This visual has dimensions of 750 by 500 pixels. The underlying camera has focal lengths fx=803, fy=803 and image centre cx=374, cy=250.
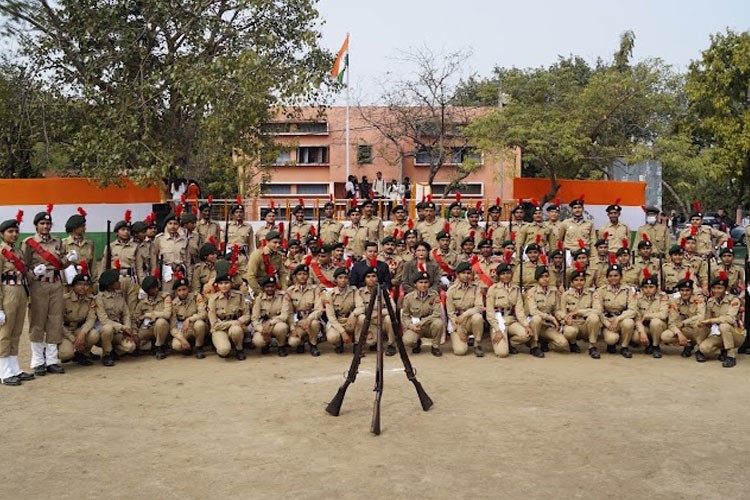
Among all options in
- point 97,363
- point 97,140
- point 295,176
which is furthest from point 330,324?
point 295,176

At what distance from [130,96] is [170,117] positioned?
3.23 ft

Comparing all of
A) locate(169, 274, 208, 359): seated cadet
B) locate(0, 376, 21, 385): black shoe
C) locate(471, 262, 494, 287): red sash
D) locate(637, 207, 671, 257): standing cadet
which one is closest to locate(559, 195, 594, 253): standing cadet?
locate(637, 207, 671, 257): standing cadet

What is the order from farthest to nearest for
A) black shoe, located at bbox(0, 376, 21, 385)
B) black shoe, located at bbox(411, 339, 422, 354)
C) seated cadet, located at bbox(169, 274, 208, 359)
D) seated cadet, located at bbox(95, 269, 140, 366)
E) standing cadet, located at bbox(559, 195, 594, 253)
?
standing cadet, located at bbox(559, 195, 594, 253) < black shoe, located at bbox(411, 339, 422, 354) < seated cadet, located at bbox(169, 274, 208, 359) < seated cadet, located at bbox(95, 269, 140, 366) < black shoe, located at bbox(0, 376, 21, 385)

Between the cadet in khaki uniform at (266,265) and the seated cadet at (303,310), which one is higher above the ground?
the cadet in khaki uniform at (266,265)

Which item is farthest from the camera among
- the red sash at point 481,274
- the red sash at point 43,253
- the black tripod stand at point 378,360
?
the red sash at point 481,274

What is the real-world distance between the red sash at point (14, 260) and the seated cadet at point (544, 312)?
5.37m

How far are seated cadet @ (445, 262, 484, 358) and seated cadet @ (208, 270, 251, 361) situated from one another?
2.34 m

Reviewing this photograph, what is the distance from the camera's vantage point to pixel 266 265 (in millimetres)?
9867

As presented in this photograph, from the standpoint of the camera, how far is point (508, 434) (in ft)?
19.2

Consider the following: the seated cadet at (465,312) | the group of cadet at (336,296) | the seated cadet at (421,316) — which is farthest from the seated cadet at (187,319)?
the seated cadet at (465,312)

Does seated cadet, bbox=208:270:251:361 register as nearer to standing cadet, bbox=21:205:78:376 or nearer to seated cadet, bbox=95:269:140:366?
seated cadet, bbox=95:269:140:366

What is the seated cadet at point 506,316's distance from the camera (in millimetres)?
8945

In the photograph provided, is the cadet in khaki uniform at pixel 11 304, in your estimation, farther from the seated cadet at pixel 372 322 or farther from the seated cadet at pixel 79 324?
the seated cadet at pixel 372 322

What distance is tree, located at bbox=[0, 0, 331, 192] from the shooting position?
39.4ft
